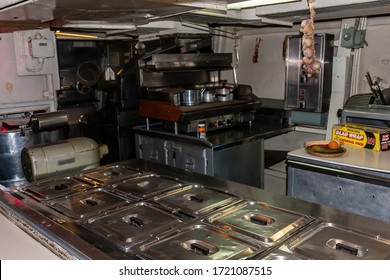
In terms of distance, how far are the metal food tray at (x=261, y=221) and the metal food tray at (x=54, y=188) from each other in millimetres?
843

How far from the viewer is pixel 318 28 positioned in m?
4.18

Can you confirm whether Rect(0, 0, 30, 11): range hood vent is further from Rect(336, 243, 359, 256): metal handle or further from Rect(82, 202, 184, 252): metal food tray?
Rect(336, 243, 359, 256): metal handle

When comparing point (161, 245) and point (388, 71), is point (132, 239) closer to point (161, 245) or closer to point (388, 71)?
point (161, 245)

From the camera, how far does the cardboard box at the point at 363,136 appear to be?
2.94 metres

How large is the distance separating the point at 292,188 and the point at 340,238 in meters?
1.53

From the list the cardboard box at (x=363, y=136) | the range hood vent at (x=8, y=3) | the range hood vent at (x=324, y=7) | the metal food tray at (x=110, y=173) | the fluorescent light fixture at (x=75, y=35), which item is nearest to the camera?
the range hood vent at (x=8, y=3)

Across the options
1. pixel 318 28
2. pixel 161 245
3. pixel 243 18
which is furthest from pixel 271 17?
pixel 161 245

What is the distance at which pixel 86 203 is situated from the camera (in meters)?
1.91

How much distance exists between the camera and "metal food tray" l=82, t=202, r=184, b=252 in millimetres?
1513

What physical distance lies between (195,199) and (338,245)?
2.36ft

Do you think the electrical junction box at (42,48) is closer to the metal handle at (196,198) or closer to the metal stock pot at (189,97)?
the metal stock pot at (189,97)

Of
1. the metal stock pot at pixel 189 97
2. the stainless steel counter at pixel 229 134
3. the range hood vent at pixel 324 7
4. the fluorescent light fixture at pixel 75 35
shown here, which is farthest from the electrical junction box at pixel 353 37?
the fluorescent light fixture at pixel 75 35

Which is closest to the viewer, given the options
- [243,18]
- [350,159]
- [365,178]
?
[365,178]

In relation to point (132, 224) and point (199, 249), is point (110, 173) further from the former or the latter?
point (199, 249)
